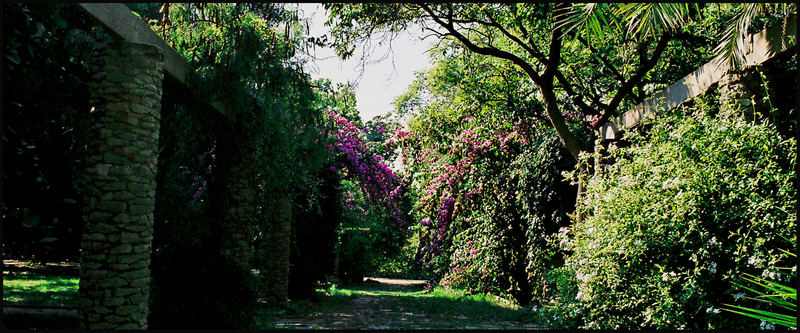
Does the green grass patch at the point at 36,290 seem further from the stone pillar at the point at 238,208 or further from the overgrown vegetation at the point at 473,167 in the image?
the stone pillar at the point at 238,208

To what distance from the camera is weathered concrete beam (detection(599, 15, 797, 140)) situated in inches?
191

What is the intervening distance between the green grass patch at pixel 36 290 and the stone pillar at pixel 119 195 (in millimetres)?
4220

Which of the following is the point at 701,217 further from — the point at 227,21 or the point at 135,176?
the point at 227,21

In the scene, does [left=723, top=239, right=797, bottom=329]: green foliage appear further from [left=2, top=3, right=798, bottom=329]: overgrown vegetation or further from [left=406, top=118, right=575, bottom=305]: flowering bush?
[left=406, top=118, right=575, bottom=305]: flowering bush

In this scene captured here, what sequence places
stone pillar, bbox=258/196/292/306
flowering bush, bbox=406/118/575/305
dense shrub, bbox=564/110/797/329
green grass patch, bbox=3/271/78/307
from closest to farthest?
dense shrub, bbox=564/110/797/329, green grass patch, bbox=3/271/78/307, flowering bush, bbox=406/118/575/305, stone pillar, bbox=258/196/292/306

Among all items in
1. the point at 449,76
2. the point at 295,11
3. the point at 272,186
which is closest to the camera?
the point at 295,11

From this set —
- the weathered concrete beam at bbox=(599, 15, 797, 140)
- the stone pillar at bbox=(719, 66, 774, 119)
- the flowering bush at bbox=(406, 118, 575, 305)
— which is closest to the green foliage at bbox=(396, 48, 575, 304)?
the flowering bush at bbox=(406, 118, 575, 305)

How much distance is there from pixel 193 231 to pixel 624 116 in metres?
6.32

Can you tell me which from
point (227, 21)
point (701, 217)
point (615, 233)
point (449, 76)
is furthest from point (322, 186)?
point (701, 217)

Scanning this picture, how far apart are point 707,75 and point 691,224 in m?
1.91

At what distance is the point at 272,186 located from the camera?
9.13 metres

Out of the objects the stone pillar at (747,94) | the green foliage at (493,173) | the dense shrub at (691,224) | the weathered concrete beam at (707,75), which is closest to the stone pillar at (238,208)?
the green foliage at (493,173)

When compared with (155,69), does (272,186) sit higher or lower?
lower

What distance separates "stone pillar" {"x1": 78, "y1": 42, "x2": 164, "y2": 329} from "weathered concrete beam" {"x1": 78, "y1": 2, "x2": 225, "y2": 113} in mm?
143
